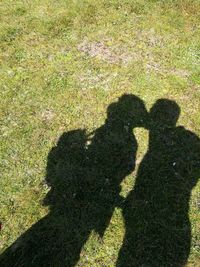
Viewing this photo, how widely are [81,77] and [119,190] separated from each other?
194 inches

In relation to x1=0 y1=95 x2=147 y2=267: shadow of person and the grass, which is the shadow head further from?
x1=0 y1=95 x2=147 y2=267: shadow of person

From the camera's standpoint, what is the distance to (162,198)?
10.4 metres

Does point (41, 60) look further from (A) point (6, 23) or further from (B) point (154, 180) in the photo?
(B) point (154, 180)

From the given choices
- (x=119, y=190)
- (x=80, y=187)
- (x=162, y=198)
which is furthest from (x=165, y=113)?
(x=80, y=187)

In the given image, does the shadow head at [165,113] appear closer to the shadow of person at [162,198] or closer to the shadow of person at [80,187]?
the shadow of person at [162,198]

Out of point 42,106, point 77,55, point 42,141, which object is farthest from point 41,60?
point 42,141

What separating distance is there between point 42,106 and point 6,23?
548 centimetres

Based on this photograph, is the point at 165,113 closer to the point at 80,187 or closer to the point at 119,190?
the point at 119,190

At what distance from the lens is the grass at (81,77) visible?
10258 millimetres

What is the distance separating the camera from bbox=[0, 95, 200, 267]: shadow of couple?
9.34 m

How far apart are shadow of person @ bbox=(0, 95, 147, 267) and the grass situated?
222 millimetres

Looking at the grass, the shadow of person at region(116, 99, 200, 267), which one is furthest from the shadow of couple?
the grass

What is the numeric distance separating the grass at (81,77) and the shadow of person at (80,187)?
222 millimetres

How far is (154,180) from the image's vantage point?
10781 mm
